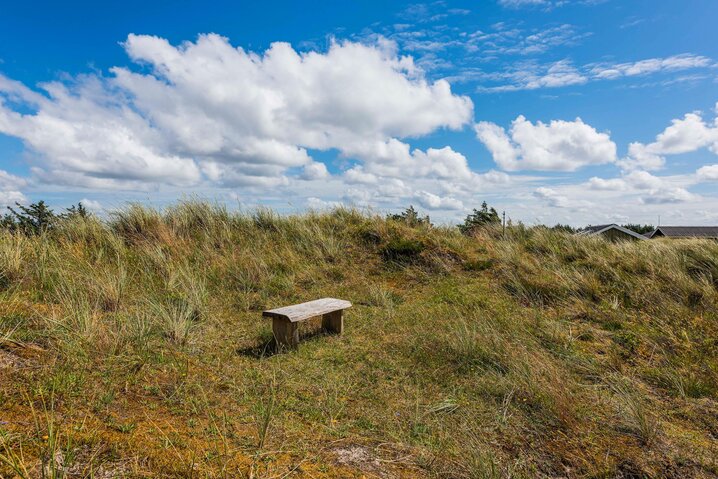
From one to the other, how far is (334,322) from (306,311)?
2.34 ft

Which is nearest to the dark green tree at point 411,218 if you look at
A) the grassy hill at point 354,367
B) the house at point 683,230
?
the grassy hill at point 354,367

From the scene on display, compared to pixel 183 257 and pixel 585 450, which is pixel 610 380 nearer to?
pixel 585 450

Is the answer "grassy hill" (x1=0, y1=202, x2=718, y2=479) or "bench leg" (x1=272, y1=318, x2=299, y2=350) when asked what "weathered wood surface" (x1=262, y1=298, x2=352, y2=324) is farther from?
"grassy hill" (x1=0, y1=202, x2=718, y2=479)

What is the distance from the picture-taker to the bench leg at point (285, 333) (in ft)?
15.3

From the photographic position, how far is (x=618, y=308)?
6.34 meters

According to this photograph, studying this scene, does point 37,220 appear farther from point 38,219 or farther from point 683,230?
point 683,230

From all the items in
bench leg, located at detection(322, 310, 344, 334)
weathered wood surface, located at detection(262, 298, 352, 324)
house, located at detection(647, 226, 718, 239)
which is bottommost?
bench leg, located at detection(322, 310, 344, 334)

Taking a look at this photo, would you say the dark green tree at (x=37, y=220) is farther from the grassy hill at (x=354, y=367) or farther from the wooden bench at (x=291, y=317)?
the wooden bench at (x=291, y=317)

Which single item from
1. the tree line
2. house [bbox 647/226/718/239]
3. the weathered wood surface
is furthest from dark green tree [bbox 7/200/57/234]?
house [bbox 647/226/718/239]

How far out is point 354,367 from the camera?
169 inches

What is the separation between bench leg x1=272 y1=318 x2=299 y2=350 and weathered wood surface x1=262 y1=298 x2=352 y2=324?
0.28 ft

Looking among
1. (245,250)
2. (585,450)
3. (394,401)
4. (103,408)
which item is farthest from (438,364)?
(245,250)

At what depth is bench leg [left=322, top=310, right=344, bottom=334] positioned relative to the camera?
17.8 feet

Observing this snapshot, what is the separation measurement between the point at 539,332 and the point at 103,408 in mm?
4860
